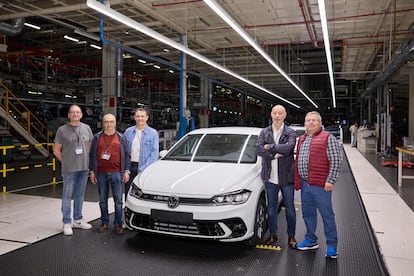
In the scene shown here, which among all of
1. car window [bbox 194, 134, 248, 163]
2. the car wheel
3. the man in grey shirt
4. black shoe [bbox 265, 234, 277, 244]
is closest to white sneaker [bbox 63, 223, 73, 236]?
the man in grey shirt

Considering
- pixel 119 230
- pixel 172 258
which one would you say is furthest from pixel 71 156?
pixel 172 258

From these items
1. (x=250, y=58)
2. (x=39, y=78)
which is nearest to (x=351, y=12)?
(x=250, y=58)

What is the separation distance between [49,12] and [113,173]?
24.4 feet

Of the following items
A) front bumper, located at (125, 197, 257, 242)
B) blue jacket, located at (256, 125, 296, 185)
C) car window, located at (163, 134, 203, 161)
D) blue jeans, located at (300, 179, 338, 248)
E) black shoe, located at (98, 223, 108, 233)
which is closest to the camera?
front bumper, located at (125, 197, 257, 242)

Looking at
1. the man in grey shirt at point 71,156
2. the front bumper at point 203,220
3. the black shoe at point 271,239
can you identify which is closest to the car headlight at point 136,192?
the front bumper at point 203,220

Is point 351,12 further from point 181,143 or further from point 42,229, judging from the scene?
point 42,229

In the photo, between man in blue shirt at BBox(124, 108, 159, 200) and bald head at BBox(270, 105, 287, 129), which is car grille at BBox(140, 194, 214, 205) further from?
bald head at BBox(270, 105, 287, 129)

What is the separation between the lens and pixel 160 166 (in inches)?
163

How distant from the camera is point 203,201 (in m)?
3.36

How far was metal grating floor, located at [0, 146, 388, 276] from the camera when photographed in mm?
3189

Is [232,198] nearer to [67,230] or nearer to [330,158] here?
[330,158]

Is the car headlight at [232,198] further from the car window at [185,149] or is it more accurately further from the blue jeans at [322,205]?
the car window at [185,149]

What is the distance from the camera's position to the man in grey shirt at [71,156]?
4.06m

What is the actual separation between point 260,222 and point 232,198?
1.86 ft
